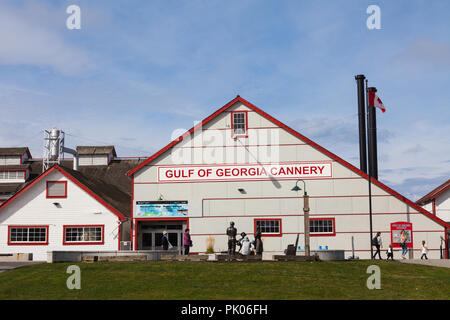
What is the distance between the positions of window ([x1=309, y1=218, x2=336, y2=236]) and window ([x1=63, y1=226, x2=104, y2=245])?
13732 mm

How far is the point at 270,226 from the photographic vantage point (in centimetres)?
3491

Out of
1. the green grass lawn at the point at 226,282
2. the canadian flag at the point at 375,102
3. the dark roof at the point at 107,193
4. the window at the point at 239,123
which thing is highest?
the canadian flag at the point at 375,102

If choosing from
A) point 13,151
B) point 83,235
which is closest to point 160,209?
point 83,235

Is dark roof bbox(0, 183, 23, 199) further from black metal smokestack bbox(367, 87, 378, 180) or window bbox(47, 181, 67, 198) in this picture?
black metal smokestack bbox(367, 87, 378, 180)

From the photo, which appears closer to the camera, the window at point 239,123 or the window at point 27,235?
the window at point 239,123

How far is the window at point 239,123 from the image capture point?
35688 millimetres

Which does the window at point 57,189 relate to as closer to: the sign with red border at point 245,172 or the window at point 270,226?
the sign with red border at point 245,172

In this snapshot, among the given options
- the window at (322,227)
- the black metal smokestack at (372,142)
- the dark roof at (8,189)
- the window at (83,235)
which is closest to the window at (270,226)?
the window at (322,227)

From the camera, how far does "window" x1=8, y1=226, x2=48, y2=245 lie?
3759 cm

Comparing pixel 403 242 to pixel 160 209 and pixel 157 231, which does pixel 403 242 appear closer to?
pixel 160 209

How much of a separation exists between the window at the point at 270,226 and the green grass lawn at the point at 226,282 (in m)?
10.8
